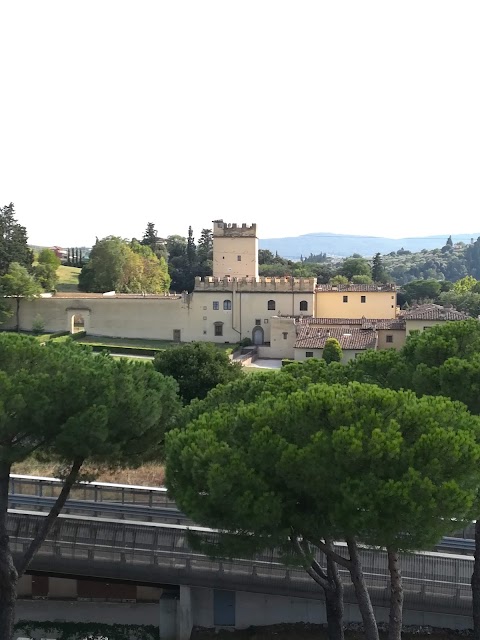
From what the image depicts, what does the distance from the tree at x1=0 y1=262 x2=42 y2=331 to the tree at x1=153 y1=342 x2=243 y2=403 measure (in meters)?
19.4

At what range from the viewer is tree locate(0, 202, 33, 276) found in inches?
2035

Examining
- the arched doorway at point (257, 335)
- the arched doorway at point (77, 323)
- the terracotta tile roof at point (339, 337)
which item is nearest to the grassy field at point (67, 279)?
the arched doorway at point (77, 323)

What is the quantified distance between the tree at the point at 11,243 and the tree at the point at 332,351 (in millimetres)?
23772

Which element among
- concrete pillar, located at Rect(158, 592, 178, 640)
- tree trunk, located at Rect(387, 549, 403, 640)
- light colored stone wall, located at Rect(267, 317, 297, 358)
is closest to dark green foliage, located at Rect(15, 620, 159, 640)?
concrete pillar, located at Rect(158, 592, 178, 640)

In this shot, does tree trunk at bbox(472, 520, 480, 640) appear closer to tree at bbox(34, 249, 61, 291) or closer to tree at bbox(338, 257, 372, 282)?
tree at bbox(34, 249, 61, 291)

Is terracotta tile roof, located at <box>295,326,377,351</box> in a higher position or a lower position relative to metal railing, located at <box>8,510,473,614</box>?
higher

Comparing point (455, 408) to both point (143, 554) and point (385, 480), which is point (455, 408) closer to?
point (385, 480)

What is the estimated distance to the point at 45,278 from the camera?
5325 cm

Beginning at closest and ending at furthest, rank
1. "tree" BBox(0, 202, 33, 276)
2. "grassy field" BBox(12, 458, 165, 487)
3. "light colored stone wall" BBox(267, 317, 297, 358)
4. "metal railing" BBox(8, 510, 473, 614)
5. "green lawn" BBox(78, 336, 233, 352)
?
"metal railing" BBox(8, 510, 473, 614) → "grassy field" BBox(12, 458, 165, 487) → "light colored stone wall" BBox(267, 317, 297, 358) → "green lawn" BBox(78, 336, 233, 352) → "tree" BBox(0, 202, 33, 276)

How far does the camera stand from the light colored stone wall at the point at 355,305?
44.0 m

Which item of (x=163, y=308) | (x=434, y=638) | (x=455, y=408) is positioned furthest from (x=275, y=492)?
(x=163, y=308)

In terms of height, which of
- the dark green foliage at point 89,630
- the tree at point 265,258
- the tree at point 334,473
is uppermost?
the tree at point 265,258

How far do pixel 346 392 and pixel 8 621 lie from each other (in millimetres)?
7113

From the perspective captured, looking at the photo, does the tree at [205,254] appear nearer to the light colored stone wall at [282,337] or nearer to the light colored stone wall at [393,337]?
the light colored stone wall at [282,337]
